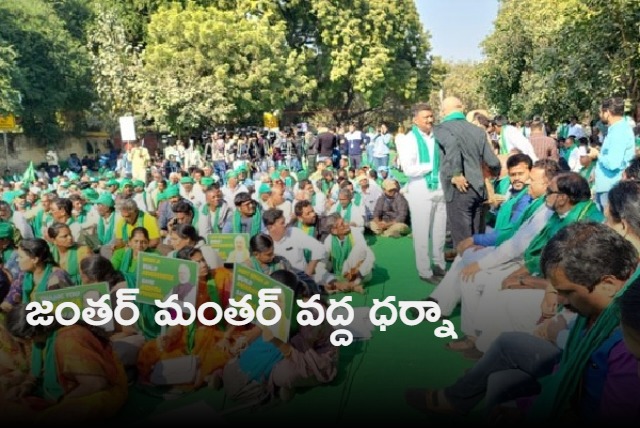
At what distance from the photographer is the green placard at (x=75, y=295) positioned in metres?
3.25

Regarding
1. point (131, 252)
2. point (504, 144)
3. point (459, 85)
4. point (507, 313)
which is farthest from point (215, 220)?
point (459, 85)

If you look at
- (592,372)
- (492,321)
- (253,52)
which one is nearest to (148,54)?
(253,52)

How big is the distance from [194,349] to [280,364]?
615 mm

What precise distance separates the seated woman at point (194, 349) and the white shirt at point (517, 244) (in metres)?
1.57

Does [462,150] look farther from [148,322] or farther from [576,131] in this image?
[576,131]

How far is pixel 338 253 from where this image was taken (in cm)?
566

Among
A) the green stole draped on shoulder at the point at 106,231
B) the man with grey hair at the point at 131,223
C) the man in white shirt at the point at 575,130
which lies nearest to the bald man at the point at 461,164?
the man with grey hair at the point at 131,223

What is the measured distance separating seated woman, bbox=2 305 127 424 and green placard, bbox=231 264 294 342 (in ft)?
2.35

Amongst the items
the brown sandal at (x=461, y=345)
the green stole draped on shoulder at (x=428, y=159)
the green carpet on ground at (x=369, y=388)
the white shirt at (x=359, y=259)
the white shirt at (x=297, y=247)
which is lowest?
the green carpet on ground at (x=369, y=388)

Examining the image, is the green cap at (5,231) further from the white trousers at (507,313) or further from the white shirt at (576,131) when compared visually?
the white shirt at (576,131)

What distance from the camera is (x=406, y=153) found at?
5207 mm

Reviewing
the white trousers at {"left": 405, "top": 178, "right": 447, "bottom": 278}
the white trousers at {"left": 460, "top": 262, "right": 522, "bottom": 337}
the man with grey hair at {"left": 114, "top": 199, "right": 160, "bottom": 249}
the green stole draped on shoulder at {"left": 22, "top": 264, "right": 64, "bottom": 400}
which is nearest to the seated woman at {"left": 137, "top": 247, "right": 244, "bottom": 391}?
the green stole draped on shoulder at {"left": 22, "top": 264, "right": 64, "bottom": 400}

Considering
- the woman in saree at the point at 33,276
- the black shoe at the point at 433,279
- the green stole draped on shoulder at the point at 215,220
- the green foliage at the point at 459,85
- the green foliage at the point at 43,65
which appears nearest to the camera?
the woman in saree at the point at 33,276

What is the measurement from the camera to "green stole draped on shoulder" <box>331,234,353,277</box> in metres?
5.64
